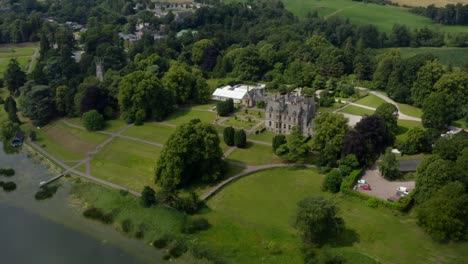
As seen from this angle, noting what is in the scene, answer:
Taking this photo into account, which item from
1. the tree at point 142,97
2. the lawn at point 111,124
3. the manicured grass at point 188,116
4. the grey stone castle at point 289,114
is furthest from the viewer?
the manicured grass at point 188,116

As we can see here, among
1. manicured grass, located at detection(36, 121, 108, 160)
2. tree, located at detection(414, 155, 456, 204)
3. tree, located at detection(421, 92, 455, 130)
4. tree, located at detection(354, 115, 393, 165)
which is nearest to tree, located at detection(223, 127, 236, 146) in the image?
tree, located at detection(354, 115, 393, 165)

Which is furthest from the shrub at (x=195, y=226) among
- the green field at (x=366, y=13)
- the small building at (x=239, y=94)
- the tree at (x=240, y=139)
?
the green field at (x=366, y=13)

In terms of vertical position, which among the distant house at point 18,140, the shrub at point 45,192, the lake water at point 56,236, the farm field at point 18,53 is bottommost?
the lake water at point 56,236

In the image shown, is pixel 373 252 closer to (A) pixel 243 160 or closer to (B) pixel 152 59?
(A) pixel 243 160

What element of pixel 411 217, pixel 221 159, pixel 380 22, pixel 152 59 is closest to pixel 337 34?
pixel 380 22

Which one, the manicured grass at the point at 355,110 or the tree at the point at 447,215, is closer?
the tree at the point at 447,215

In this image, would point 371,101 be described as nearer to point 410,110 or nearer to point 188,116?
point 410,110

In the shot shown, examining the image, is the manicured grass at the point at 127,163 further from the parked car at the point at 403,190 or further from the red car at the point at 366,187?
the parked car at the point at 403,190
